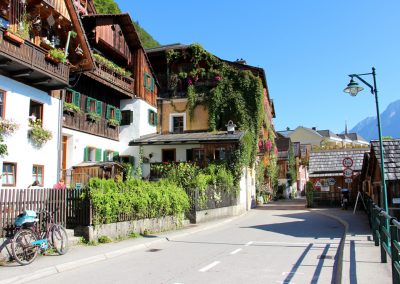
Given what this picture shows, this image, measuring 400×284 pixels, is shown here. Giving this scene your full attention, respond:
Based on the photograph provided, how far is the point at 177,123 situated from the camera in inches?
1412

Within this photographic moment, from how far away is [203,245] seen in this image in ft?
45.9

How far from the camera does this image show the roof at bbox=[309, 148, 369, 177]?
119 ft

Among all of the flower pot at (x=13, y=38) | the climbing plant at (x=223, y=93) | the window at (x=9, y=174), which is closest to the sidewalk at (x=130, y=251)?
the window at (x=9, y=174)

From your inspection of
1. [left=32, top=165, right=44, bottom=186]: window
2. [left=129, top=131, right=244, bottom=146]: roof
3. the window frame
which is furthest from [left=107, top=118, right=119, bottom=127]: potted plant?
the window frame

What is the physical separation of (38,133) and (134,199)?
6089 mm

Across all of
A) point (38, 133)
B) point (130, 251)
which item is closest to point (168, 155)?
point (38, 133)

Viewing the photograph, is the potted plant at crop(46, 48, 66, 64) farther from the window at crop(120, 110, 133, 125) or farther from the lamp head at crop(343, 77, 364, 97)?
the lamp head at crop(343, 77, 364, 97)

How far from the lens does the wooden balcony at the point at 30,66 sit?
16.3 m

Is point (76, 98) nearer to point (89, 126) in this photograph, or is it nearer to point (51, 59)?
point (89, 126)

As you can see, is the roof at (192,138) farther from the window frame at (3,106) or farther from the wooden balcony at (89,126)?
the window frame at (3,106)

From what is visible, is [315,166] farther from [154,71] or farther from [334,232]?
[334,232]

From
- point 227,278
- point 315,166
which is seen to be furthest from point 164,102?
point 227,278

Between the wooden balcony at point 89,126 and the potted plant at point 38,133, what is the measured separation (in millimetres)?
4876

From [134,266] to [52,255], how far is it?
262 centimetres
